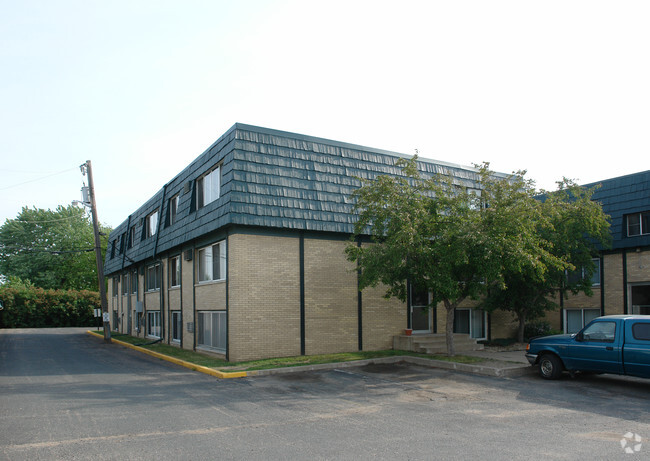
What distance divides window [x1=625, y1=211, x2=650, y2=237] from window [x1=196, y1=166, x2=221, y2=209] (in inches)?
640

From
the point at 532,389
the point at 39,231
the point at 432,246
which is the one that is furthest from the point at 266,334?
the point at 39,231

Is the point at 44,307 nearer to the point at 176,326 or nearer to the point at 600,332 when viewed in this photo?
the point at 176,326

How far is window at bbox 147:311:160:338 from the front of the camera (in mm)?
27069

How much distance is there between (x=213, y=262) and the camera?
1898cm

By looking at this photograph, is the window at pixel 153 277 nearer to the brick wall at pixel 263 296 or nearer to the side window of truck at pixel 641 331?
the brick wall at pixel 263 296

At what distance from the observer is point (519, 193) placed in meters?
15.2

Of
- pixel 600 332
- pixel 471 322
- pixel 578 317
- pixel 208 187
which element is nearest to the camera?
pixel 600 332

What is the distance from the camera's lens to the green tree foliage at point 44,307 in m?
49.3

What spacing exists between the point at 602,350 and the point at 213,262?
1230 centimetres

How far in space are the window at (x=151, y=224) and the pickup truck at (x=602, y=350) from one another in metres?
19.2

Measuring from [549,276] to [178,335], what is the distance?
14963 millimetres

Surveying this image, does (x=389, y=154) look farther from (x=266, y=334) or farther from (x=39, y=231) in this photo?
(x=39, y=231)

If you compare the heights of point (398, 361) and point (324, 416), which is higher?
point (324, 416)

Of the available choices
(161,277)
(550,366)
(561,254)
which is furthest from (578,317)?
(161,277)
